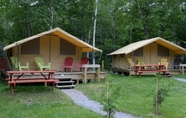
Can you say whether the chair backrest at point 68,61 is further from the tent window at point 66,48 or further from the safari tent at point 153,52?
the safari tent at point 153,52

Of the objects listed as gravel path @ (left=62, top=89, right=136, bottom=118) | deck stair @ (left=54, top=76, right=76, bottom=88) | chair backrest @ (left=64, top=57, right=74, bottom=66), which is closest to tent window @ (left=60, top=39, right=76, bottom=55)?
chair backrest @ (left=64, top=57, right=74, bottom=66)

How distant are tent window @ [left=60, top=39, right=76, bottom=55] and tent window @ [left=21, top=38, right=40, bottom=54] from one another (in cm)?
129

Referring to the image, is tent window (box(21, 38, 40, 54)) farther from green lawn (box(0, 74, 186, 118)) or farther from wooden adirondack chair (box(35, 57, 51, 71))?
green lawn (box(0, 74, 186, 118))

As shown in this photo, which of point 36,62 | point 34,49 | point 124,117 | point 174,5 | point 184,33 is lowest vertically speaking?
point 124,117

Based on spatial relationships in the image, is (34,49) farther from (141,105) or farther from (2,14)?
(2,14)

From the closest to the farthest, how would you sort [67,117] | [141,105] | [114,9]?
[67,117]
[141,105]
[114,9]

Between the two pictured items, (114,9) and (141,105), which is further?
(114,9)

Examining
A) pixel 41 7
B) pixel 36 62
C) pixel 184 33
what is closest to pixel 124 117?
pixel 36 62

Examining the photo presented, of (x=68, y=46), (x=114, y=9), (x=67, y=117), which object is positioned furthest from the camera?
(x=114, y=9)

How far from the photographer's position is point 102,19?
20781 millimetres

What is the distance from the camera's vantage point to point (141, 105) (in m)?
5.92

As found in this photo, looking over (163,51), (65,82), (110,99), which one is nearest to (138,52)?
(163,51)

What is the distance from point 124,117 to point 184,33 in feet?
52.7

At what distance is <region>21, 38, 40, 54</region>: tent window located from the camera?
10883 mm
